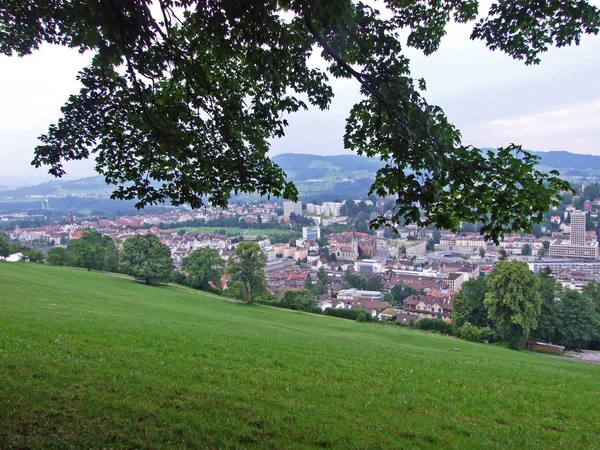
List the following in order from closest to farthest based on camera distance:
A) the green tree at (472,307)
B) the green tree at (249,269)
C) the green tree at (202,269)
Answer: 1. the green tree at (472,307)
2. the green tree at (249,269)
3. the green tree at (202,269)

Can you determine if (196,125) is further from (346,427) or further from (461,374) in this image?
(461,374)

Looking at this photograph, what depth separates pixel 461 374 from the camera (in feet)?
33.5

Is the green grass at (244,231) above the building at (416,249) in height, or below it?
above

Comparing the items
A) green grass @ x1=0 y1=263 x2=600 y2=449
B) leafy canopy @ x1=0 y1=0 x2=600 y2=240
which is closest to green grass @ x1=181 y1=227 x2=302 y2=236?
green grass @ x1=0 y1=263 x2=600 y2=449

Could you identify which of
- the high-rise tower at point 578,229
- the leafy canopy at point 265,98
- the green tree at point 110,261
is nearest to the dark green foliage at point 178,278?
the green tree at point 110,261

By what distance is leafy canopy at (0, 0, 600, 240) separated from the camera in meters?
5.24

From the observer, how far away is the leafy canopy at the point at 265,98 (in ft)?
17.2

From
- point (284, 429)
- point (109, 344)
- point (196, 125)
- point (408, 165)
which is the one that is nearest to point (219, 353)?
point (109, 344)

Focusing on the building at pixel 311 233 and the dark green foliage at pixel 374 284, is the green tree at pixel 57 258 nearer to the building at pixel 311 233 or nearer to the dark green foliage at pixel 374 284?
the dark green foliage at pixel 374 284

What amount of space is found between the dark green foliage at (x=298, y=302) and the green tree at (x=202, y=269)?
1229 centimetres

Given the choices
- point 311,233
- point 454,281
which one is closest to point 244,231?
point 311,233

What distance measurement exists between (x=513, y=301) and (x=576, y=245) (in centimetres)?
11740

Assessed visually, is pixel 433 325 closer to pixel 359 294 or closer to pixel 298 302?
pixel 298 302

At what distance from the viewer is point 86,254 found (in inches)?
2395
